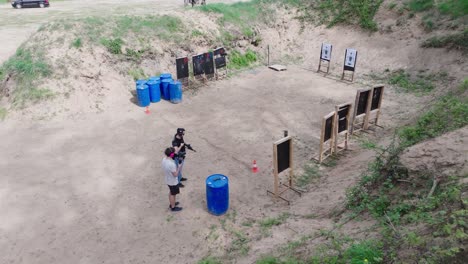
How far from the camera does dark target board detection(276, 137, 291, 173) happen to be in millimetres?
9509

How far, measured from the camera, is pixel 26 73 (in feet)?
51.2

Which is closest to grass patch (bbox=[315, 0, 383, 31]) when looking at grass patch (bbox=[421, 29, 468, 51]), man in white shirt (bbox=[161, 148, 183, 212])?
grass patch (bbox=[421, 29, 468, 51])

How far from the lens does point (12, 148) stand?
12695 millimetres

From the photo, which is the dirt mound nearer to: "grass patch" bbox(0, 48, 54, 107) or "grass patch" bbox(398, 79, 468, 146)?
"grass patch" bbox(398, 79, 468, 146)

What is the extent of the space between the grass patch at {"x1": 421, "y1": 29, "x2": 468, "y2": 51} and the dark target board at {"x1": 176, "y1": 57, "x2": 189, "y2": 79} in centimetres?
1309

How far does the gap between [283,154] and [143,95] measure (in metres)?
8.38

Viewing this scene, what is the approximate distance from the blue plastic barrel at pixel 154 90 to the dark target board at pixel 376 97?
932 centimetres

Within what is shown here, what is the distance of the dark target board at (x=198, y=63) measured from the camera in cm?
1823

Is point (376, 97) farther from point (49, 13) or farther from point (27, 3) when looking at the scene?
point (27, 3)

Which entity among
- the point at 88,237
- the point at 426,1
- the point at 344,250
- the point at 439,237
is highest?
the point at 426,1

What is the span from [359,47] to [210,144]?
44.3ft

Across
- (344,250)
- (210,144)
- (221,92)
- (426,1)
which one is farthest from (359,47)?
(344,250)

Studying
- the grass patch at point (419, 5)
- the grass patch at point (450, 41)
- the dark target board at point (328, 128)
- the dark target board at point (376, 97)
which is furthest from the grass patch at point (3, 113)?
the grass patch at point (419, 5)

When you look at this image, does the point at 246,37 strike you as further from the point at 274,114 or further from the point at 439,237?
the point at 439,237
